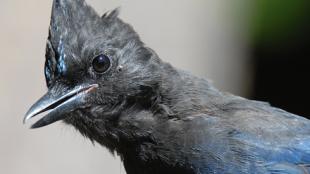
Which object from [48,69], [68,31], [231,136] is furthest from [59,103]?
[231,136]

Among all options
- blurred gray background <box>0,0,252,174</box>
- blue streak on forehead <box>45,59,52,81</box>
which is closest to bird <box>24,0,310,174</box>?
blue streak on forehead <box>45,59,52,81</box>

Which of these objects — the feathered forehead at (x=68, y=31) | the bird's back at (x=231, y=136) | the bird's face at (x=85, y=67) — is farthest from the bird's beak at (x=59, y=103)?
the bird's back at (x=231, y=136)

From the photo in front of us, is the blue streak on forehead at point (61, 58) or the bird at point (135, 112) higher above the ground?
the blue streak on forehead at point (61, 58)

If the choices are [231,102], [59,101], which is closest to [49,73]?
[59,101]

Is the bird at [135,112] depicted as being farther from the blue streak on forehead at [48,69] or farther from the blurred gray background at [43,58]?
the blurred gray background at [43,58]

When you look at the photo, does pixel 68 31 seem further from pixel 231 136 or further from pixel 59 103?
pixel 231 136

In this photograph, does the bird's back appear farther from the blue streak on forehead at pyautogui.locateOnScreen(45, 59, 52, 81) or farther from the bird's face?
the blue streak on forehead at pyautogui.locateOnScreen(45, 59, 52, 81)

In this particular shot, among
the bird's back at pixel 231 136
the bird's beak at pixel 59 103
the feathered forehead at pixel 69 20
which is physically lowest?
the bird's back at pixel 231 136

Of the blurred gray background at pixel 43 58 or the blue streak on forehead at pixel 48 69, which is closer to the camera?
the blue streak on forehead at pixel 48 69
